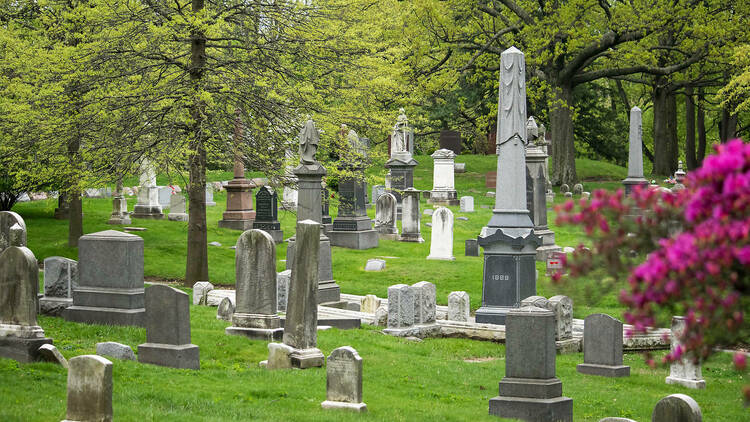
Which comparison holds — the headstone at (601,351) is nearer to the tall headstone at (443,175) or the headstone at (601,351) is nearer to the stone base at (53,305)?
the stone base at (53,305)

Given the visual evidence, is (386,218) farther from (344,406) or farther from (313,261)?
(344,406)

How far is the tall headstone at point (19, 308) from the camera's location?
35.6 ft

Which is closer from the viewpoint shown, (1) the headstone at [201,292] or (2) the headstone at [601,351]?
(2) the headstone at [601,351]

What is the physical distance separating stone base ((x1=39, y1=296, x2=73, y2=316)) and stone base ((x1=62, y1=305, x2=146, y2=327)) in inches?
29.8

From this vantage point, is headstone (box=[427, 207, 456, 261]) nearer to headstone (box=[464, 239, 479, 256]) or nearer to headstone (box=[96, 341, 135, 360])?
headstone (box=[464, 239, 479, 256])

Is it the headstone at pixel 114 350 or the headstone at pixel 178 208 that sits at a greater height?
the headstone at pixel 178 208

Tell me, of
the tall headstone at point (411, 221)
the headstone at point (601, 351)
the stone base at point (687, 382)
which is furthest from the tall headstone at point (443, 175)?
the stone base at point (687, 382)

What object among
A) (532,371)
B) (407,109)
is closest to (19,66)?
(532,371)

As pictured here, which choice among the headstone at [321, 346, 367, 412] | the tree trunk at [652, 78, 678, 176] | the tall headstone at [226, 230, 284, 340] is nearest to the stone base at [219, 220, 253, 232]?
the tall headstone at [226, 230, 284, 340]

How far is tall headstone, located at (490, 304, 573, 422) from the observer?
10.2 m

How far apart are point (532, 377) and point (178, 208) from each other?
2252 centimetres

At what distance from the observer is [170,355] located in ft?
37.5

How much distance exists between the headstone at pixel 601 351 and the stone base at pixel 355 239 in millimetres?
13890

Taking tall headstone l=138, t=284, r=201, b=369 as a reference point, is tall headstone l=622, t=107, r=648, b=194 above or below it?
above
